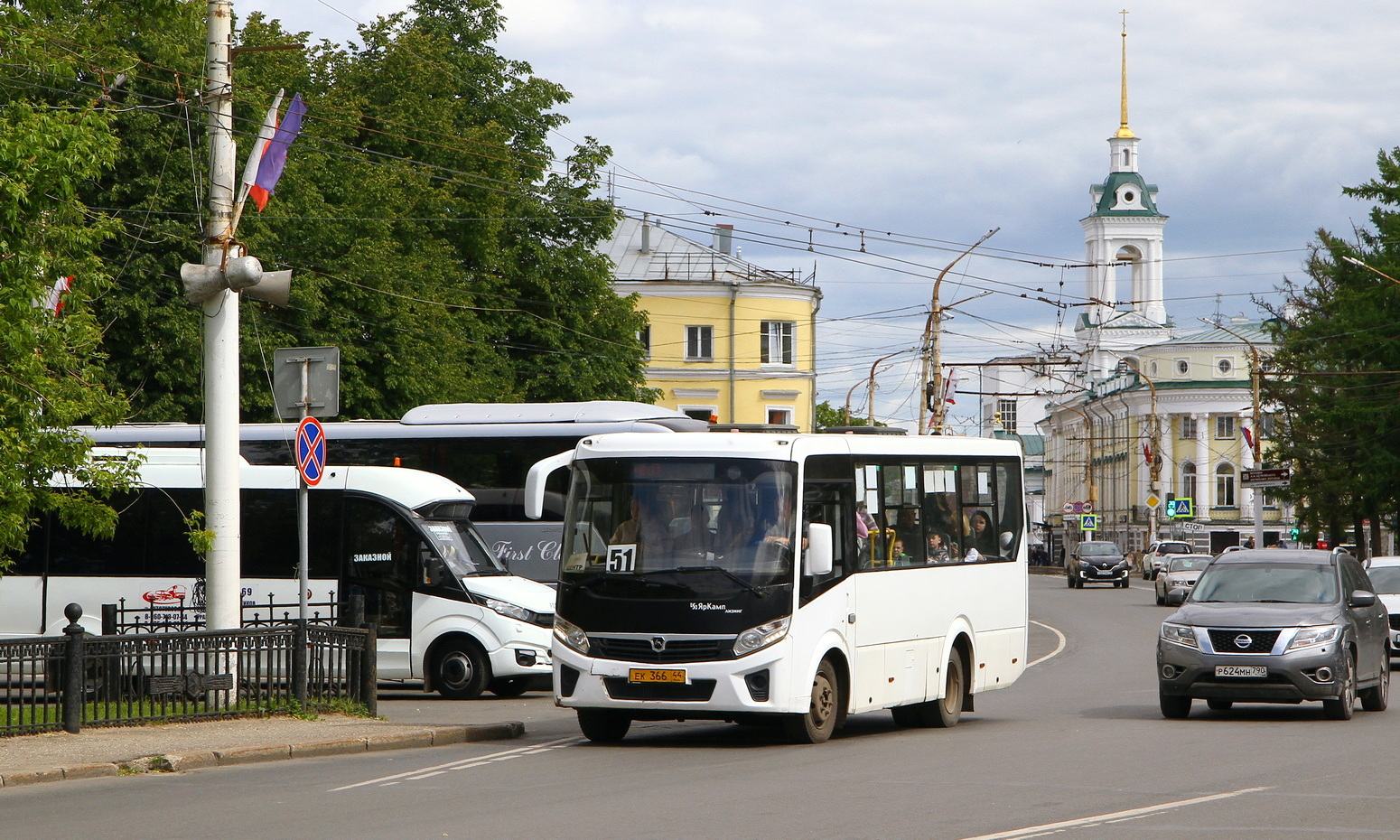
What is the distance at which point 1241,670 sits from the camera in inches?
666

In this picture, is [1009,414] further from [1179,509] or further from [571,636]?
[571,636]

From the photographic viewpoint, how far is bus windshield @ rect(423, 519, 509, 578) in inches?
846

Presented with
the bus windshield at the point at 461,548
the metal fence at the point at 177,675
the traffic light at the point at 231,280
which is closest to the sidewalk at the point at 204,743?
the metal fence at the point at 177,675

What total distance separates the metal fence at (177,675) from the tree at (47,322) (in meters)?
1.65

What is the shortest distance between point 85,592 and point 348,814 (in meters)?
13.7

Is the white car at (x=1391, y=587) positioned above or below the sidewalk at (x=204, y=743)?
above

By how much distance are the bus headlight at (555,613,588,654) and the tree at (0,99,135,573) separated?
4606mm

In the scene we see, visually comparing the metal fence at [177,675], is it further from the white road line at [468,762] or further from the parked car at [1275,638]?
the parked car at [1275,638]

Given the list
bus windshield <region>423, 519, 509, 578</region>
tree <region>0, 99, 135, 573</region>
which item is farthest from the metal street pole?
bus windshield <region>423, 519, 509, 578</region>

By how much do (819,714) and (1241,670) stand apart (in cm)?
465

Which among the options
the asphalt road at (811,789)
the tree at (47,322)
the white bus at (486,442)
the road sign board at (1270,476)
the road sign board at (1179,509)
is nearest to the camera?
the asphalt road at (811,789)

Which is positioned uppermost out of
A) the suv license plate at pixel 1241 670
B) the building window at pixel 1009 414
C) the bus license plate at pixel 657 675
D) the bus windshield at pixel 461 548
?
the building window at pixel 1009 414

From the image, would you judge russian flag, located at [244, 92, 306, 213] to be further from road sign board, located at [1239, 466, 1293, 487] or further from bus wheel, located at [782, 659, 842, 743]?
road sign board, located at [1239, 466, 1293, 487]

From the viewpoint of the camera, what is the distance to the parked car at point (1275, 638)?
16.8 metres
